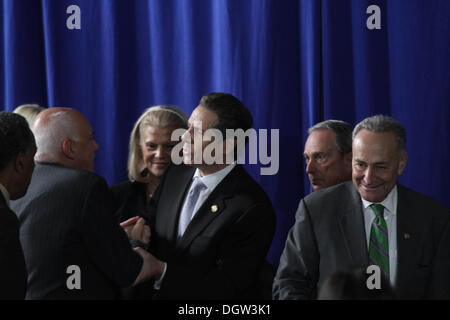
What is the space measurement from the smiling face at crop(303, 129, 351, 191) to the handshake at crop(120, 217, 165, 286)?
0.75m

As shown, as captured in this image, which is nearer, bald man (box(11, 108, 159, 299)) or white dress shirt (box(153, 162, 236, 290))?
bald man (box(11, 108, 159, 299))

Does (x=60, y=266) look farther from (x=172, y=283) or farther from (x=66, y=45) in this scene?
(x=66, y=45)

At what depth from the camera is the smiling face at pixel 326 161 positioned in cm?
256

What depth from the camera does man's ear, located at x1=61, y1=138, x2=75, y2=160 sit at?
2.07 meters

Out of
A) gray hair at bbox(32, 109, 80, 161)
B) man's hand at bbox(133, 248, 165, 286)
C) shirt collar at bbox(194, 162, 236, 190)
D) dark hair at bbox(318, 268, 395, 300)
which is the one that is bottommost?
man's hand at bbox(133, 248, 165, 286)

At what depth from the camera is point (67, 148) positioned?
6.81 feet

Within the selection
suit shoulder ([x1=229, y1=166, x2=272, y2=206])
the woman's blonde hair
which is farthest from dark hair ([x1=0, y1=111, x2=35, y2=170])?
the woman's blonde hair

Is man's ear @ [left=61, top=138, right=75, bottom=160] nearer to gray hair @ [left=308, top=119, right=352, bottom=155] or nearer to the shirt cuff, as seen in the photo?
the shirt cuff

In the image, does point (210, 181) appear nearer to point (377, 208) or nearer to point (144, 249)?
point (144, 249)

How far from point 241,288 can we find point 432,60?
4.49 ft

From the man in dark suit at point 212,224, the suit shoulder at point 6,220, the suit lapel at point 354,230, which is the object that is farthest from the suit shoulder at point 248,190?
the suit shoulder at point 6,220

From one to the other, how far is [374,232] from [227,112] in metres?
0.68

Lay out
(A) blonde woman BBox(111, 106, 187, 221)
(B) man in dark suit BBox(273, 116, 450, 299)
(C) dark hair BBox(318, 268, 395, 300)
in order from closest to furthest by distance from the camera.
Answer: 1. (C) dark hair BBox(318, 268, 395, 300)
2. (B) man in dark suit BBox(273, 116, 450, 299)
3. (A) blonde woman BBox(111, 106, 187, 221)

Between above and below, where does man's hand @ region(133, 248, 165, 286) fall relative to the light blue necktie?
below
